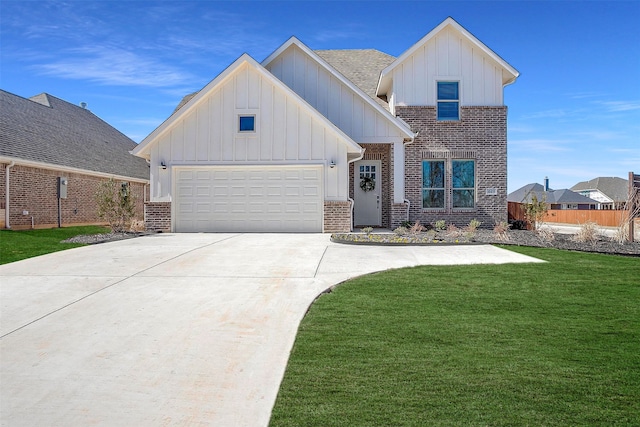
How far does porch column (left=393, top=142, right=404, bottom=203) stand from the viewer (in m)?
17.2

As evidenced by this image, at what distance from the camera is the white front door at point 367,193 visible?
18672 mm

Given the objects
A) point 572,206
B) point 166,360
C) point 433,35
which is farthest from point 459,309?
point 572,206

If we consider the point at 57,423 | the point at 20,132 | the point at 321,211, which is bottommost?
the point at 57,423

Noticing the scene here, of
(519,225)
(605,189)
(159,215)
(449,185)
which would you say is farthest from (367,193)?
(605,189)

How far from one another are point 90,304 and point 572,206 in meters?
57.2

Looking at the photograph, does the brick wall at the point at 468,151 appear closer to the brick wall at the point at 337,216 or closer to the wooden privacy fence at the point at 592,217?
the brick wall at the point at 337,216

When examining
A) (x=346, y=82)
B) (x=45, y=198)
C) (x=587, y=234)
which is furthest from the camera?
(x=45, y=198)

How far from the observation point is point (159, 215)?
15914 mm

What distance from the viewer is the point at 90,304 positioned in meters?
6.57

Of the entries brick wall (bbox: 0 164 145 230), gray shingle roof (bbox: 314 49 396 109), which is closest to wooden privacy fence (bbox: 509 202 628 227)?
gray shingle roof (bbox: 314 49 396 109)

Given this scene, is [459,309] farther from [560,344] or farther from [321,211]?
[321,211]

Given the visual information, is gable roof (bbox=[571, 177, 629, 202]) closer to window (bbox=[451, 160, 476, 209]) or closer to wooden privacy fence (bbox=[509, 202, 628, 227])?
wooden privacy fence (bbox=[509, 202, 628, 227])

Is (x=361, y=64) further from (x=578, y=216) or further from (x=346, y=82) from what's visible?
(x=578, y=216)

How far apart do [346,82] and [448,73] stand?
388cm
